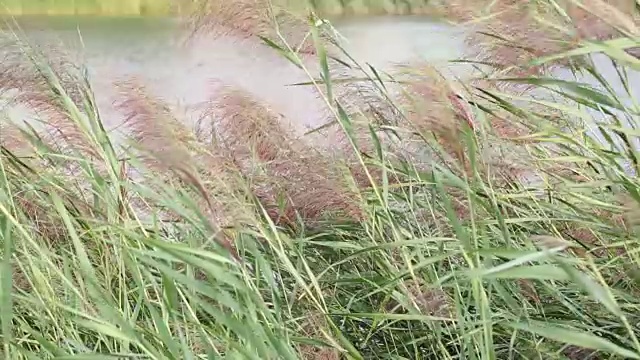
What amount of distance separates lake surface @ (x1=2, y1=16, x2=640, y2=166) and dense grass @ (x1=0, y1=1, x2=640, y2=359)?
1.63ft

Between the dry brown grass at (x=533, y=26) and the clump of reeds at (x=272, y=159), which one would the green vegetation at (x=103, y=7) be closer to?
the clump of reeds at (x=272, y=159)

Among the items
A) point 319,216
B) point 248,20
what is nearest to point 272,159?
point 319,216

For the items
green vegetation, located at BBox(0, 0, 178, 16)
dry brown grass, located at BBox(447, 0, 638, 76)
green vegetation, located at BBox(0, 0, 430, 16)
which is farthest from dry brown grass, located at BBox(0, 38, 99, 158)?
green vegetation, located at BBox(0, 0, 178, 16)

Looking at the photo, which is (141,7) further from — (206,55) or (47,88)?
(47,88)

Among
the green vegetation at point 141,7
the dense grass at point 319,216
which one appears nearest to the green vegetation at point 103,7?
the green vegetation at point 141,7

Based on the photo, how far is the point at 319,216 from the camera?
1.24 meters

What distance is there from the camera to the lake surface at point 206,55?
81.8 inches

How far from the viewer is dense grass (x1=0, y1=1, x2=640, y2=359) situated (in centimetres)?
73

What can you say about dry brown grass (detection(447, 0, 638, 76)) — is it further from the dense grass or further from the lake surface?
the lake surface

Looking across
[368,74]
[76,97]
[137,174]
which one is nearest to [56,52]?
[76,97]

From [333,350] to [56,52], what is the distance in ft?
2.39

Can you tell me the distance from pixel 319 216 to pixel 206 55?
146cm

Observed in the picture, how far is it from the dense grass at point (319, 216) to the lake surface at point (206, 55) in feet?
1.63

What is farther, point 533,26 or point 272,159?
point 272,159
